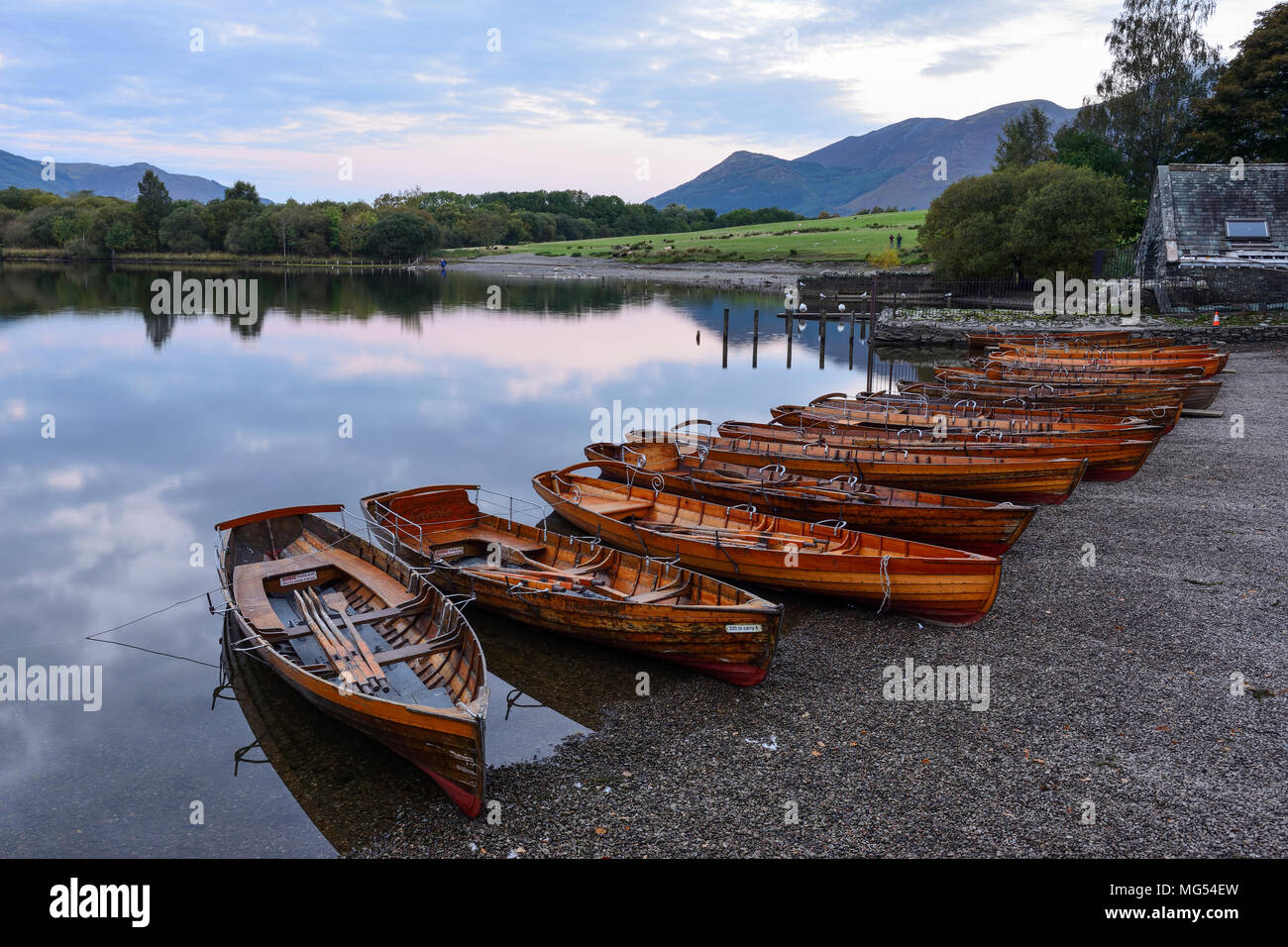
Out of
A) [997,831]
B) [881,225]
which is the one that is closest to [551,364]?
[997,831]

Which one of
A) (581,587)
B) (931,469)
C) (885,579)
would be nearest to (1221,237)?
(931,469)

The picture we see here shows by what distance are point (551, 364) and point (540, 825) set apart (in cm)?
3923

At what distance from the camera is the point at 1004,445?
19.9 meters

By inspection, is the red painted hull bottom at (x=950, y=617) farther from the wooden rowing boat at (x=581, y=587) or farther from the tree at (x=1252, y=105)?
the tree at (x=1252, y=105)

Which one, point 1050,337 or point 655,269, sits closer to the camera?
point 1050,337

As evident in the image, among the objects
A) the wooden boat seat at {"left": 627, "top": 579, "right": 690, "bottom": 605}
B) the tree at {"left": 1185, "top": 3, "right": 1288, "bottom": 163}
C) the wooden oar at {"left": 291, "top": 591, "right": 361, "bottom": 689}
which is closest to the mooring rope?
the wooden boat seat at {"left": 627, "top": 579, "right": 690, "bottom": 605}

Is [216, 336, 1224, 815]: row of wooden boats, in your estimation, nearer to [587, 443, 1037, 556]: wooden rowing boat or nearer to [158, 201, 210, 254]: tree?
[587, 443, 1037, 556]: wooden rowing boat

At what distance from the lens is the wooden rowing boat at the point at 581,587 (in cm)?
1116

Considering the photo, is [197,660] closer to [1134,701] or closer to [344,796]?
[344,796]

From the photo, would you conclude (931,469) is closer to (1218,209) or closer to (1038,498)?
(1038,498)

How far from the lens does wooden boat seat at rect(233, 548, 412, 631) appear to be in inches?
483

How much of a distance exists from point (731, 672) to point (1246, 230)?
46.0 metres

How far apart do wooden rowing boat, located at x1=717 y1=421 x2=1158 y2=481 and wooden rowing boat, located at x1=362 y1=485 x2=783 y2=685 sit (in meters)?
8.94

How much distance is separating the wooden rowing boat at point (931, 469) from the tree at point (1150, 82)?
61.1 m
